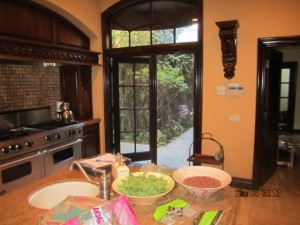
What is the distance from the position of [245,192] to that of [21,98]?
3.36m

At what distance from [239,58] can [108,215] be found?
9.76ft

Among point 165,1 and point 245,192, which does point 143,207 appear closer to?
point 245,192

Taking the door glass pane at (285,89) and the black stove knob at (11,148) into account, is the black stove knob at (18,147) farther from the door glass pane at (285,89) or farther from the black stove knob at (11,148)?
the door glass pane at (285,89)

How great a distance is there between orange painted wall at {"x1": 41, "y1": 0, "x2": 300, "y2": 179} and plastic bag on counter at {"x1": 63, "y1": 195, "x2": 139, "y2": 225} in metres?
2.80

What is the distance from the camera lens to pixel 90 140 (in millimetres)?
4047

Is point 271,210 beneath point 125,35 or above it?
beneath

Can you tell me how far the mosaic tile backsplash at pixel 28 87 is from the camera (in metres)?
3.18

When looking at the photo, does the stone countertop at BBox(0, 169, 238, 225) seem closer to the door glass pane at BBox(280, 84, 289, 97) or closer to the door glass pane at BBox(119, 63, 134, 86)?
the door glass pane at BBox(119, 63, 134, 86)

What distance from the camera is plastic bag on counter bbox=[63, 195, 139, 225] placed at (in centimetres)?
86

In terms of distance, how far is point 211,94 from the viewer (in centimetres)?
350

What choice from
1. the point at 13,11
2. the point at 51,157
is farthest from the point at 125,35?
the point at 51,157

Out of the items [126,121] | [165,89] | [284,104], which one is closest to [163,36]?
[165,89]

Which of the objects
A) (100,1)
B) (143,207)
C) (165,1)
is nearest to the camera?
(143,207)

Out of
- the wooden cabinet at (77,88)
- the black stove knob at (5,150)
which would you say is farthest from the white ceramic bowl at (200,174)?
the wooden cabinet at (77,88)
